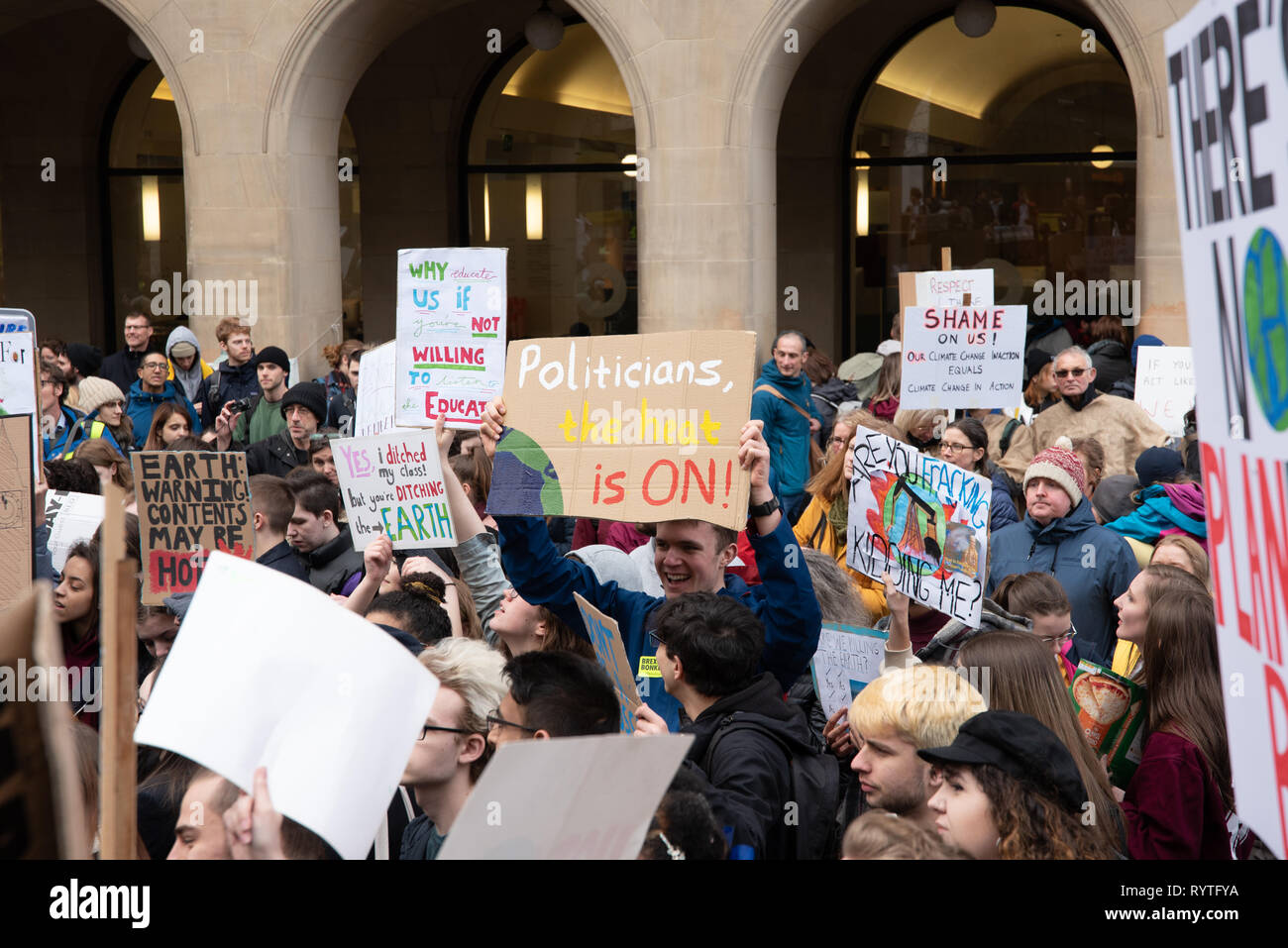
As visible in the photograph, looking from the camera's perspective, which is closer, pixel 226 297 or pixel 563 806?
pixel 563 806

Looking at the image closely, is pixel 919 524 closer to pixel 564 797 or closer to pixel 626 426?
pixel 626 426

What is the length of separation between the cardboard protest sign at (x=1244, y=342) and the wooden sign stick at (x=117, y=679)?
4.86 feet

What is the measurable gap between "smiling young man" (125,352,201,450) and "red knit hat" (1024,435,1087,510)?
6213mm

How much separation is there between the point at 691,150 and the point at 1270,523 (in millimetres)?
11120

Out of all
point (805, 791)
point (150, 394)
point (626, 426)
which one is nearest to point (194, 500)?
point (626, 426)

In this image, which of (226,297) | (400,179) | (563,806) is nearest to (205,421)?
(226,297)

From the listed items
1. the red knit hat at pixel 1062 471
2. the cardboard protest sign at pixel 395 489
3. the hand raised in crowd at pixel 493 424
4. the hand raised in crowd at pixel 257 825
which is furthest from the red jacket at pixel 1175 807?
the cardboard protest sign at pixel 395 489

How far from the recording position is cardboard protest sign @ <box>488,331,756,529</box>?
4324mm

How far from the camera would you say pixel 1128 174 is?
16.2m

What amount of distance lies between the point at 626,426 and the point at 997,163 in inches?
524

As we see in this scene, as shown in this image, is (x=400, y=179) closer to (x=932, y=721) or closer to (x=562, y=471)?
(x=562, y=471)

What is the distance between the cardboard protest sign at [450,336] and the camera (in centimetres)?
617

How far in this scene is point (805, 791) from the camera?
346cm

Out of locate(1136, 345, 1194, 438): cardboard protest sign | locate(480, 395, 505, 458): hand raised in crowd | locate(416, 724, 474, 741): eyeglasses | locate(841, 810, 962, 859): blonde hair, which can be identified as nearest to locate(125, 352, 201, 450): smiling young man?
locate(480, 395, 505, 458): hand raised in crowd
